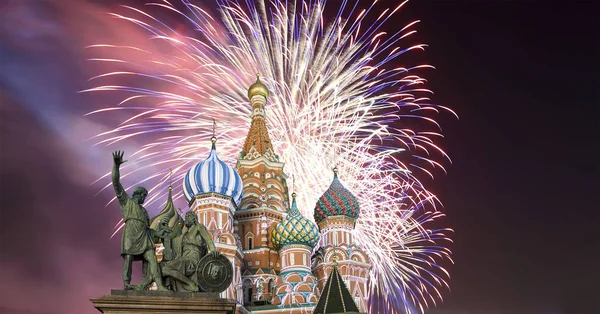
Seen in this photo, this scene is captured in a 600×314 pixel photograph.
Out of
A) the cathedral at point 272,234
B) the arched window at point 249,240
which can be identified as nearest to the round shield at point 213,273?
the cathedral at point 272,234

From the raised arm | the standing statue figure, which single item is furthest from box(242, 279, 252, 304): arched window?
the raised arm

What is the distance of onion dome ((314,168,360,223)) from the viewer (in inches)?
1250

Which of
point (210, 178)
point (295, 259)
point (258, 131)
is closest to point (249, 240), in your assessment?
point (295, 259)

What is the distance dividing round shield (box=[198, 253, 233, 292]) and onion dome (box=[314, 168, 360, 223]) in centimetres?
2214

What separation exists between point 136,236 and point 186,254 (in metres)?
0.81

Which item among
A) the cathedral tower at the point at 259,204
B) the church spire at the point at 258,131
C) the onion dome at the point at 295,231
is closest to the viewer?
the onion dome at the point at 295,231

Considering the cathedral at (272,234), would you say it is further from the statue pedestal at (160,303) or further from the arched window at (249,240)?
the statue pedestal at (160,303)

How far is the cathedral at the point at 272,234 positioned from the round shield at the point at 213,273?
16664mm

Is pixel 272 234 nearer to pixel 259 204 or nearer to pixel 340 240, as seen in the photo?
pixel 259 204

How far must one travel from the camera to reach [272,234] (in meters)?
32.1

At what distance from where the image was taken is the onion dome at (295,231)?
101ft

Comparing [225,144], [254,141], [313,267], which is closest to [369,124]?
[225,144]

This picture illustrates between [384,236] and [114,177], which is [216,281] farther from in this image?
[384,236]

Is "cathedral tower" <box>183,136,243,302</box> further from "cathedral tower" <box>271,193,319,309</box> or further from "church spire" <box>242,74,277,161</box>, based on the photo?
"church spire" <box>242,74,277,161</box>
